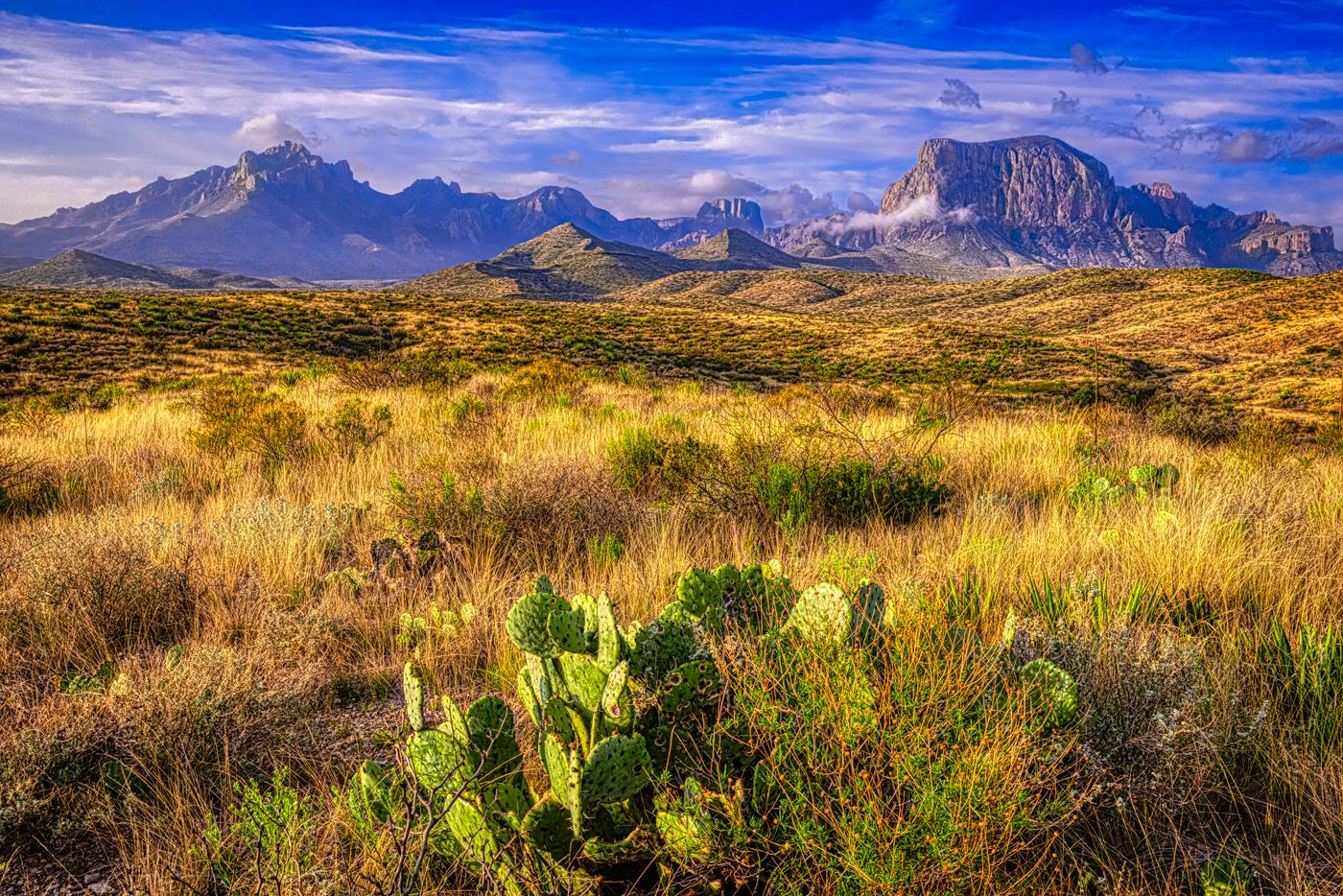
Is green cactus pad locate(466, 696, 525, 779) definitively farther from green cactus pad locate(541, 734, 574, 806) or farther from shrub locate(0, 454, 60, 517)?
shrub locate(0, 454, 60, 517)

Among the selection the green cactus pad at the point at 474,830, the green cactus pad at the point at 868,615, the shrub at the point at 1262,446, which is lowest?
the shrub at the point at 1262,446

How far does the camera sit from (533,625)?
1.74 metres

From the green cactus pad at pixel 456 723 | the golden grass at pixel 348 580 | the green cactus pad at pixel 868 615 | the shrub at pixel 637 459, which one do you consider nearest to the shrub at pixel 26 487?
the golden grass at pixel 348 580

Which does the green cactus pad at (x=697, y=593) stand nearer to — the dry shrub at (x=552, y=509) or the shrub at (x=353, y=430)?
the dry shrub at (x=552, y=509)

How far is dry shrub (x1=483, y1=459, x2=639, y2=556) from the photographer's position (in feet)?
Answer: 12.6

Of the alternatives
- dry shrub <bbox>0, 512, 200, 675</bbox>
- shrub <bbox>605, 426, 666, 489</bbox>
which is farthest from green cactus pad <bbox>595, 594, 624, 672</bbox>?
shrub <bbox>605, 426, 666, 489</bbox>

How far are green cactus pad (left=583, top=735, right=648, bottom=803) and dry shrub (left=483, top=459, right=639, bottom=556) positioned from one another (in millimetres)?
2261

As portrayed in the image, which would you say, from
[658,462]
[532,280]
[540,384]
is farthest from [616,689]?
[532,280]

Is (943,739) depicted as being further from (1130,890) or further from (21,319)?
(21,319)

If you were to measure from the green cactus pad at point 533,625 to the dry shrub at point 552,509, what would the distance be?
1.88m

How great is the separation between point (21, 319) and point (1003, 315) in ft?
259

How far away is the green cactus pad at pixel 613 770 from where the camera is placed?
138 cm

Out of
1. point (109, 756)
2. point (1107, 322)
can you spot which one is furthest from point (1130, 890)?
point (1107, 322)

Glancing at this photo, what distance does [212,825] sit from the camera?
5.30 feet
